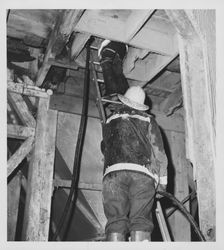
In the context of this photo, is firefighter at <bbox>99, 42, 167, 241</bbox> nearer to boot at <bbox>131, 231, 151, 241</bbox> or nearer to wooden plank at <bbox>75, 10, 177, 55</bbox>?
boot at <bbox>131, 231, 151, 241</bbox>

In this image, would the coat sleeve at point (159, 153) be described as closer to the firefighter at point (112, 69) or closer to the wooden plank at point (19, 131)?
the firefighter at point (112, 69)

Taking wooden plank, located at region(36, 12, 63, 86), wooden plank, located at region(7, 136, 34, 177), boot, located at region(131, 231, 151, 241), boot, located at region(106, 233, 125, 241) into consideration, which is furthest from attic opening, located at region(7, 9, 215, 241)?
boot, located at region(106, 233, 125, 241)

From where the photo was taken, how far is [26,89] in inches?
151

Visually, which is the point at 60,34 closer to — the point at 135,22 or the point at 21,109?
the point at 135,22

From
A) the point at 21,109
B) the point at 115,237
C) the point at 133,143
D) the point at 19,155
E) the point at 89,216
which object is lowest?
the point at 115,237

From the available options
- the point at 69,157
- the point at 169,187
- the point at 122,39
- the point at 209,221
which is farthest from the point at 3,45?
the point at 169,187

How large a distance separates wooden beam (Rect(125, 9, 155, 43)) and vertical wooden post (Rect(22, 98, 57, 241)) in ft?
4.42

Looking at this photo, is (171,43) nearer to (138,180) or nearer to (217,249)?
(138,180)

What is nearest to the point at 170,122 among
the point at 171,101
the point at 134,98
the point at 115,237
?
the point at 171,101

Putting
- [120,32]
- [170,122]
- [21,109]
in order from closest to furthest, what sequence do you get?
1. [120,32]
2. [21,109]
3. [170,122]

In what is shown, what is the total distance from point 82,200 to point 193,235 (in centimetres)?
217

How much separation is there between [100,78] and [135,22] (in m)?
1.10

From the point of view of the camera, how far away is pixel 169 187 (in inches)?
164

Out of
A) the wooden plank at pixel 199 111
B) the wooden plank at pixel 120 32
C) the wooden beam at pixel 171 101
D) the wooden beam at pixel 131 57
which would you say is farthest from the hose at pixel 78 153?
the wooden beam at pixel 171 101
